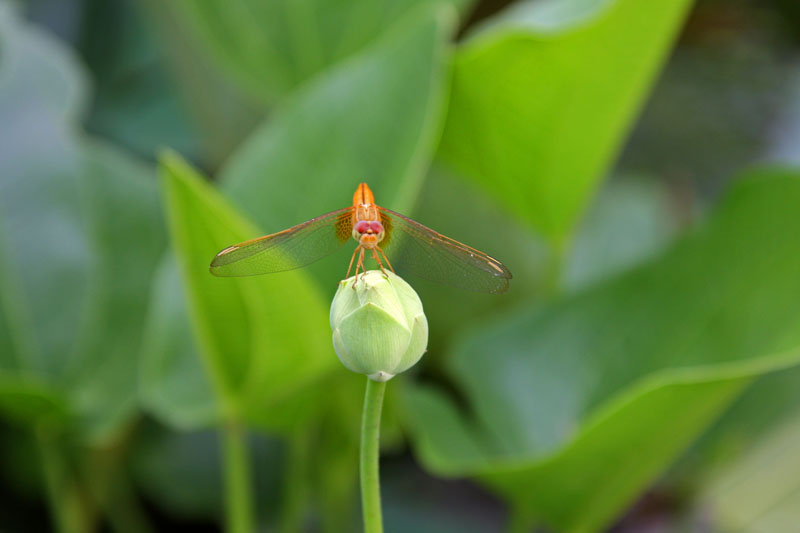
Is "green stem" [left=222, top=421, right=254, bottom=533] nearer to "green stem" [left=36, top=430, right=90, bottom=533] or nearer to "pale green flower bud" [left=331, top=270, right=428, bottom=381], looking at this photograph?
"green stem" [left=36, top=430, right=90, bottom=533]

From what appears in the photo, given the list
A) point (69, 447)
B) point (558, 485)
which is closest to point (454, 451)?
point (558, 485)

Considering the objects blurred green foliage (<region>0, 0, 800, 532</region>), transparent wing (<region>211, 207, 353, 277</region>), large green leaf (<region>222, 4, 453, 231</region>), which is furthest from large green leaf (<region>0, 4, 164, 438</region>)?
transparent wing (<region>211, 207, 353, 277</region>)

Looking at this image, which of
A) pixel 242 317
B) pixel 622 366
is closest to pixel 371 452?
pixel 242 317

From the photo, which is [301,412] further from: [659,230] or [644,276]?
[659,230]

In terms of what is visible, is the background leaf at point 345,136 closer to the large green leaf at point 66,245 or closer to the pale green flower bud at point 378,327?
the large green leaf at point 66,245

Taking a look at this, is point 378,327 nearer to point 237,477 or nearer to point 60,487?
point 237,477

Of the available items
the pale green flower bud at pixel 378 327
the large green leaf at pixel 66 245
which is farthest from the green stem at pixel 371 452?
the large green leaf at pixel 66 245
